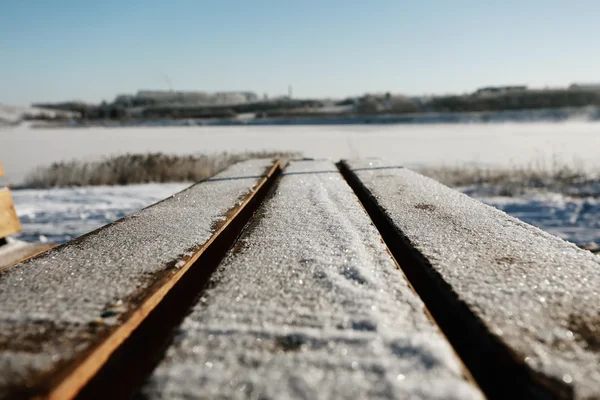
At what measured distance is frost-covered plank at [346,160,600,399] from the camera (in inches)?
14.6

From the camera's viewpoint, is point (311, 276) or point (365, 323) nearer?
point (365, 323)

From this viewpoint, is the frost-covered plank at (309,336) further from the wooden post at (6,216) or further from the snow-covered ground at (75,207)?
→ the snow-covered ground at (75,207)

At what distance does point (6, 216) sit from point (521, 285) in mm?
2417

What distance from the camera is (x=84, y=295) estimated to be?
517 millimetres

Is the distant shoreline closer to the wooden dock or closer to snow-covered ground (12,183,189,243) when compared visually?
snow-covered ground (12,183,189,243)

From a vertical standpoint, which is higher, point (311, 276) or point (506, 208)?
point (311, 276)

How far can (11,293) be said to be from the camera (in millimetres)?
532

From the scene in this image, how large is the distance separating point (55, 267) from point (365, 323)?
0.50 metres

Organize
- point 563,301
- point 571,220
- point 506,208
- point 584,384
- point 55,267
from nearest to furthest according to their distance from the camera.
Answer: point 584,384
point 563,301
point 55,267
point 571,220
point 506,208

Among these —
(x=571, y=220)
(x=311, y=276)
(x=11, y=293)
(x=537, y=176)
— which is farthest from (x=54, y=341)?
(x=537, y=176)

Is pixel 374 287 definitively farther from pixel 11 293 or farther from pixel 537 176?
pixel 537 176

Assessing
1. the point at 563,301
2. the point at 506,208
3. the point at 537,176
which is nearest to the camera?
the point at 563,301

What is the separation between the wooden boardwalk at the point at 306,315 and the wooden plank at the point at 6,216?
1.64 m

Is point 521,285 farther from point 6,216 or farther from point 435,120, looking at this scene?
point 435,120
